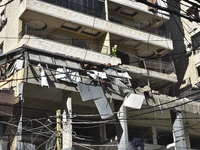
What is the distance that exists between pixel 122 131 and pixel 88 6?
10.7m

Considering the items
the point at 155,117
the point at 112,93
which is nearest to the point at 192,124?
the point at 155,117

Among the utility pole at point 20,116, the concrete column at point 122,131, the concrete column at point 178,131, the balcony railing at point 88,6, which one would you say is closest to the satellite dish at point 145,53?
the balcony railing at point 88,6

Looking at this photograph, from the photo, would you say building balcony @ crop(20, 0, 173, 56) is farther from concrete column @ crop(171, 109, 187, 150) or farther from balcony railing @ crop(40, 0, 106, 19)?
concrete column @ crop(171, 109, 187, 150)

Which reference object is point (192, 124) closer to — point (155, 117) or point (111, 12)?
point (155, 117)

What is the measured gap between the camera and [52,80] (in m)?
19.1

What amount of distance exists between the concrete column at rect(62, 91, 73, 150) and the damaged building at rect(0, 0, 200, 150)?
0.19ft

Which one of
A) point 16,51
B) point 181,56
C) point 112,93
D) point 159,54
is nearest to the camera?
point 16,51

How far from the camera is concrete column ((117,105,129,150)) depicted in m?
21.0

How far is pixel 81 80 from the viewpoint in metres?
20.2

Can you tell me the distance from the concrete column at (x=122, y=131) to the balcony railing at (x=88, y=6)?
849 centimetres

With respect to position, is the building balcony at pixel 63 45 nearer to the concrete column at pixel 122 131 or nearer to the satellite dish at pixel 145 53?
the concrete column at pixel 122 131

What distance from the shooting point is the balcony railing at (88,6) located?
24688 millimetres

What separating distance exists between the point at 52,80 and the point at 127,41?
37.7 feet

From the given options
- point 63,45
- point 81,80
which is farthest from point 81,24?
point 81,80
